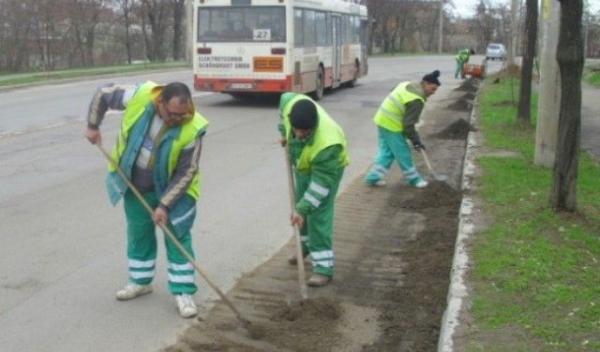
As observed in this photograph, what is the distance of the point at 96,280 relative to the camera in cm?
554

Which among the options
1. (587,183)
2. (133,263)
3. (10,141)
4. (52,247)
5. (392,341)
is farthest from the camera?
(10,141)

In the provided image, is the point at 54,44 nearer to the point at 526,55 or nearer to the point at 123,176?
the point at 526,55

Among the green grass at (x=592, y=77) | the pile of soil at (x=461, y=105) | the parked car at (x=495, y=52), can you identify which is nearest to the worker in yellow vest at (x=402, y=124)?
the pile of soil at (x=461, y=105)

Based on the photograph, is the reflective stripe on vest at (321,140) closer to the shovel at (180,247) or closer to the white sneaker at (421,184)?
the shovel at (180,247)

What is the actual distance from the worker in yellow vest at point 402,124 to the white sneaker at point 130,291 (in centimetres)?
413

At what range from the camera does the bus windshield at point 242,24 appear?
1695 centimetres

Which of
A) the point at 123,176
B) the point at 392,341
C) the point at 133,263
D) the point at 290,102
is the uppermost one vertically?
the point at 290,102

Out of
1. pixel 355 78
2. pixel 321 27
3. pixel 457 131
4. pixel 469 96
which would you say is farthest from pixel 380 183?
pixel 355 78

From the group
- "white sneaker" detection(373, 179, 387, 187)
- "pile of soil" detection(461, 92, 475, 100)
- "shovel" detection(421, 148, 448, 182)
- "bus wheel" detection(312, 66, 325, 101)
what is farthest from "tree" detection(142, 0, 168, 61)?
"white sneaker" detection(373, 179, 387, 187)

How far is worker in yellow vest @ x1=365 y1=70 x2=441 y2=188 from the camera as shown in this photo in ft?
27.9

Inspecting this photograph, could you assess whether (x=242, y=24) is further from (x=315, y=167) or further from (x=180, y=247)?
(x=180, y=247)

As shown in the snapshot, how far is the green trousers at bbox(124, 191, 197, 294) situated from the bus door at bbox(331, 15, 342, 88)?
16.0m

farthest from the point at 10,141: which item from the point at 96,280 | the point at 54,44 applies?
the point at 54,44

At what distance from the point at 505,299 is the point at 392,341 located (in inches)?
Result: 29.6
